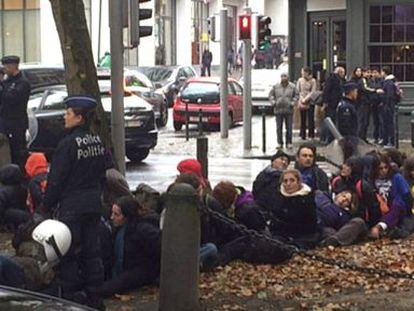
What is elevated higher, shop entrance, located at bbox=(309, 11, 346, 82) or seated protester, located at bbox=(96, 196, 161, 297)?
shop entrance, located at bbox=(309, 11, 346, 82)

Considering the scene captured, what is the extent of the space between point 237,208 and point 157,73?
2859 cm

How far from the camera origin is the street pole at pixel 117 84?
41.4ft

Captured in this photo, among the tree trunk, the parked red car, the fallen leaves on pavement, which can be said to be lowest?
the fallen leaves on pavement

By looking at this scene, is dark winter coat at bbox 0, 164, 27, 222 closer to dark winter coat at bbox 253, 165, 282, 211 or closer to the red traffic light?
dark winter coat at bbox 253, 165, 282, 211

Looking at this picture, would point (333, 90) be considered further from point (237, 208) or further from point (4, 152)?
point (237, 208)

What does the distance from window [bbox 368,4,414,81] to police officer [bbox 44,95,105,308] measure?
18.4 metres

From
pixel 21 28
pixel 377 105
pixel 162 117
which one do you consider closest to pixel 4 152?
pixel 377 105

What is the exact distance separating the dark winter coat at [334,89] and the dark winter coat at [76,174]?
16260mm

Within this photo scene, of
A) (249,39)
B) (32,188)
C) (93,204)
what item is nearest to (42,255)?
(93,204)

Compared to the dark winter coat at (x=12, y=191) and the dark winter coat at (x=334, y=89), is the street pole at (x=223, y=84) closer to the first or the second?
the dark winter coat at (x=334, y=89)

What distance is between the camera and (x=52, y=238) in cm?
710

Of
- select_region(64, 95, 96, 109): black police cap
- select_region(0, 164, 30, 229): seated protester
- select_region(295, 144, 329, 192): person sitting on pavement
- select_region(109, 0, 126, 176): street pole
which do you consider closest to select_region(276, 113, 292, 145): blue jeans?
select_region(109, 0, 126, 176): street pole

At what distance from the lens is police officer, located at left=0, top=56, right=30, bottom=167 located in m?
14.1

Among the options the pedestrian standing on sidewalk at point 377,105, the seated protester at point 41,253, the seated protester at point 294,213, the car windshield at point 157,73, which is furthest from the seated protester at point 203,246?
the car windshield at point 157,73
